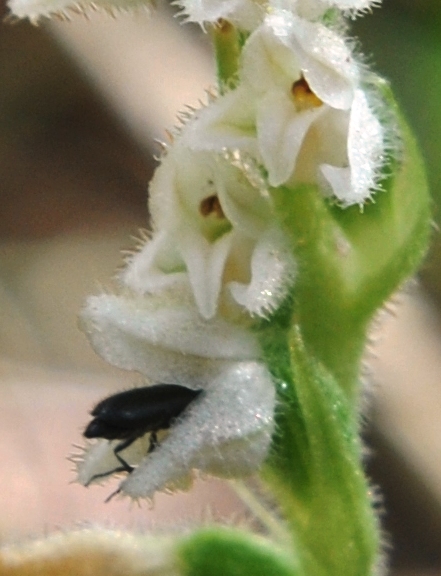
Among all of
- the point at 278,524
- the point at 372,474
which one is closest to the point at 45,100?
the point at 372,474

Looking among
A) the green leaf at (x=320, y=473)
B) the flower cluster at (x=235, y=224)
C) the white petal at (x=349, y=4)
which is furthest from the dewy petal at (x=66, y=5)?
the green leaf at (x=320, y=473)

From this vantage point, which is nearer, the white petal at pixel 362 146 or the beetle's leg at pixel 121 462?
the white petal at pixel 362 146

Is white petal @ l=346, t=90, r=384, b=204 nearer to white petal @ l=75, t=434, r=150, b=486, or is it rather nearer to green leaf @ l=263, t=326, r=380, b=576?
green leaf @ l=263, t=326, r=380, b=576

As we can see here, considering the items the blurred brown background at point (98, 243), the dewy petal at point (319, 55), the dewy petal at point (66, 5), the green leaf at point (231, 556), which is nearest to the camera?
the dewy petal at point (319, 55)

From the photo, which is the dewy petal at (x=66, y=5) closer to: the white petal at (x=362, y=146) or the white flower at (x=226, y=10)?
the white flower at (x=226, y=10)

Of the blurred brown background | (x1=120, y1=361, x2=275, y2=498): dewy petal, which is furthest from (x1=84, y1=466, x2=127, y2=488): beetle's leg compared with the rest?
the blurred brown background

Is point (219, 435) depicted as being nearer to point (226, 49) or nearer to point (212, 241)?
point (212, 241)

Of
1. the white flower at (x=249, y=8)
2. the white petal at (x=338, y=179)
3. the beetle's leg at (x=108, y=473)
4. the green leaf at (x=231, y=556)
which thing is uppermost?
the white flower at (x=249, y=8)

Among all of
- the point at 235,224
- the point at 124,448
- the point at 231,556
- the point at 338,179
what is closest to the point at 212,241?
the point at 235,224
